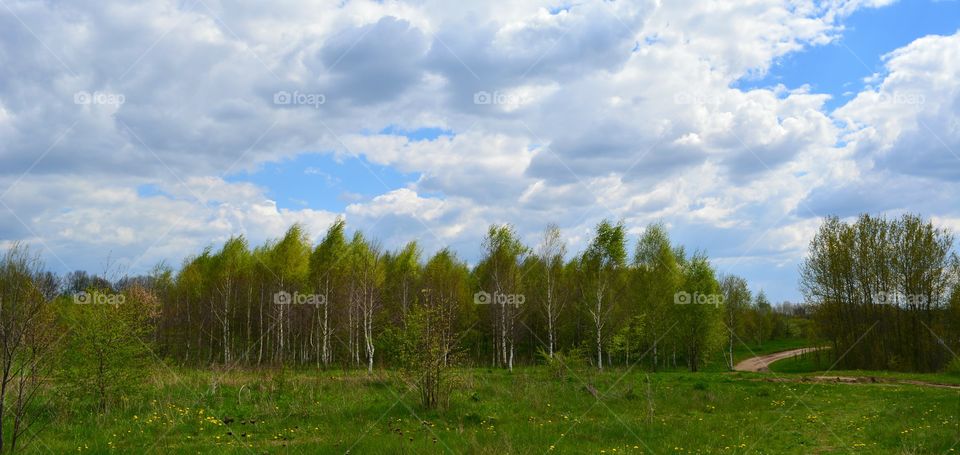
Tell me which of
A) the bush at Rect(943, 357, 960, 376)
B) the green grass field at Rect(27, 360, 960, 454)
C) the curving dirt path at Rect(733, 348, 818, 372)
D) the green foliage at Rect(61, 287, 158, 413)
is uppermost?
the green foliage at Rect(61, 287, 158, 413)

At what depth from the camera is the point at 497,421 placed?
16344 millimetres

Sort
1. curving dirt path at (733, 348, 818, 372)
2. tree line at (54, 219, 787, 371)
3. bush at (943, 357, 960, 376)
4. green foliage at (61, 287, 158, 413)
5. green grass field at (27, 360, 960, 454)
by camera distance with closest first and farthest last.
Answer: green grass field at (27, 360, 960, 454), green foliage at (61, 287, 158, 413), bush at (943, 357, 960, 376), tree line at (54, 219, 787, 371), curving dirt path at (733, 348, 818, 372)

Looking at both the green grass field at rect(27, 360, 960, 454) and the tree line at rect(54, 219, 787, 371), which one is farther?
the tree line at rect(54, 219, 787, 371)

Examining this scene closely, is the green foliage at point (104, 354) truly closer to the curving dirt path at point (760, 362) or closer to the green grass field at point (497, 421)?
the green grass field at point (497, 421)

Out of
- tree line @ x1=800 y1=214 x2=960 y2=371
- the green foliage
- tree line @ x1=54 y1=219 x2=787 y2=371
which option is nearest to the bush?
tree line @ x1=800 y1=214 x2=960 y2=371

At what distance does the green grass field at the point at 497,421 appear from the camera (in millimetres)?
13023

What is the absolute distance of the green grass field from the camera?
1302cm

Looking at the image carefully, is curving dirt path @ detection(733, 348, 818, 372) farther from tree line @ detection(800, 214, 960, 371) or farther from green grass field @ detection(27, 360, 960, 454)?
green grass field @ detection(27, 360, 960, 454)

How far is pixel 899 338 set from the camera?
1788 inches

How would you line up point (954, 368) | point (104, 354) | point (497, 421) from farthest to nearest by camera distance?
point (954, 368), point (104, 354), point (497, 421)

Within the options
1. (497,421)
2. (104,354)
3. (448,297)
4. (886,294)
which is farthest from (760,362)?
(104,354)

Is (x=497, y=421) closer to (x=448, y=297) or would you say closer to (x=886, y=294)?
(x=448, y=297)

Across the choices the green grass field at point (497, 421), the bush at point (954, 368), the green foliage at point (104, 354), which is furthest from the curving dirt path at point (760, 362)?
the green foliage at point (104, 354)

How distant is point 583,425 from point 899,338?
41330 millimetres
